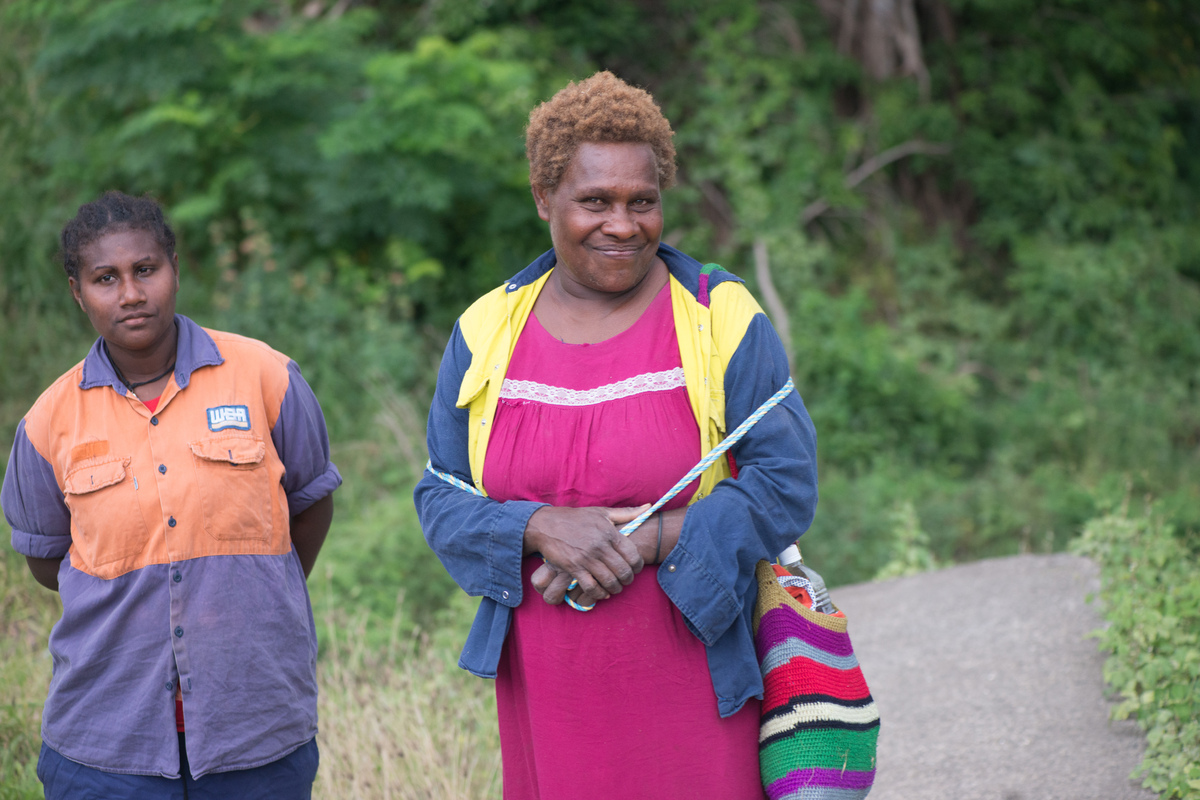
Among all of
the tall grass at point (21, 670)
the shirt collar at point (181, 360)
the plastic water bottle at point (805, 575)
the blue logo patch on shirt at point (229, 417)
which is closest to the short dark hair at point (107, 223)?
the shirt collar at point (181, 360)

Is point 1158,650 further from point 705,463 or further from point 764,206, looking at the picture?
point 764,206

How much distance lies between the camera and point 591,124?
2.20m

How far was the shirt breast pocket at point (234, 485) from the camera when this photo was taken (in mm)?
2439

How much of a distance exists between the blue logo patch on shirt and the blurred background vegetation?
8.89 ft

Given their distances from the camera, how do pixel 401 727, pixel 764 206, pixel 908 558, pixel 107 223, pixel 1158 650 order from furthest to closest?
pixel 764 206, pixel 908 558, pixel 401 727, pixel 1158 650, pixel 107 223

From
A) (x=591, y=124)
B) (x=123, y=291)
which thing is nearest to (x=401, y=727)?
(x=123, y=291)

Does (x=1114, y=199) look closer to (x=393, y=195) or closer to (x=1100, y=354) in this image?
(x=1100, y=354)

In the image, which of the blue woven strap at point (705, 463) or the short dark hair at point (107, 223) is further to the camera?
the short dark hair at point (107, 223)

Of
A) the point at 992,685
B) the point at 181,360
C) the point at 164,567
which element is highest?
the point at 181,360

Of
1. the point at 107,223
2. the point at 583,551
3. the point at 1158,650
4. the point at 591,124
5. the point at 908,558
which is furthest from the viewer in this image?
the point at 908,558

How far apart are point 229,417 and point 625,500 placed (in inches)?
40.2

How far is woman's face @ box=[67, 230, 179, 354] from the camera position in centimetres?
244

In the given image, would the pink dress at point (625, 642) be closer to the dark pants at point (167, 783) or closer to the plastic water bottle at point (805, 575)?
the plastic water bottle at point (805, 575)

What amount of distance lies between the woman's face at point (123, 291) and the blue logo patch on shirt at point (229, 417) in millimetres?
221
